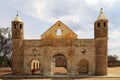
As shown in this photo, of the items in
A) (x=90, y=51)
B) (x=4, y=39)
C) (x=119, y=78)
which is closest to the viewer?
(x=119, y=78)

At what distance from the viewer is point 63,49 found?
102 feet

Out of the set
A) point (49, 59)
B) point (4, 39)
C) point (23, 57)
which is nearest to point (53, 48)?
point (49, 59)

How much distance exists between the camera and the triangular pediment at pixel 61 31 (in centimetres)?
3119

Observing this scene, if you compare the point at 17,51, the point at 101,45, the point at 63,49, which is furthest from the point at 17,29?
the point at 101,45

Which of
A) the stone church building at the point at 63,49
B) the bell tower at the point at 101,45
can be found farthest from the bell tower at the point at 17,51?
the bell tower at the point at 101,45

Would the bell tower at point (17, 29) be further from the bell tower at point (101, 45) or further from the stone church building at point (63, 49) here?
the bell tower at point (101, 45)

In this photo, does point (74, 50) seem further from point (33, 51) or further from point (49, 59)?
point (33, 51)

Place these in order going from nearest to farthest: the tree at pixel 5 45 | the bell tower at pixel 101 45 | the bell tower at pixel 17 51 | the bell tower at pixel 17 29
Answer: the bell tower at pixel 101 45, the bell tower at pixel 17 51, the bell tower at pixel 17 29, the tree at pixel 5 45

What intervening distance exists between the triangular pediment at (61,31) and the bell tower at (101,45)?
11.4 feet

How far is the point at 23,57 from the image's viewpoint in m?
31.5

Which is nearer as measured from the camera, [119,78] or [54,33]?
[119,78]

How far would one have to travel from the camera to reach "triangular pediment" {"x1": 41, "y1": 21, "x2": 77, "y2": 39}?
31.2 m

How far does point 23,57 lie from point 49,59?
154 inches

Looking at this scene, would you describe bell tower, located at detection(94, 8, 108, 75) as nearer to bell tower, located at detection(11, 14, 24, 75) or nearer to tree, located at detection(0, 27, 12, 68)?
bell tower, located at detection(11, 14, 24, 75)
